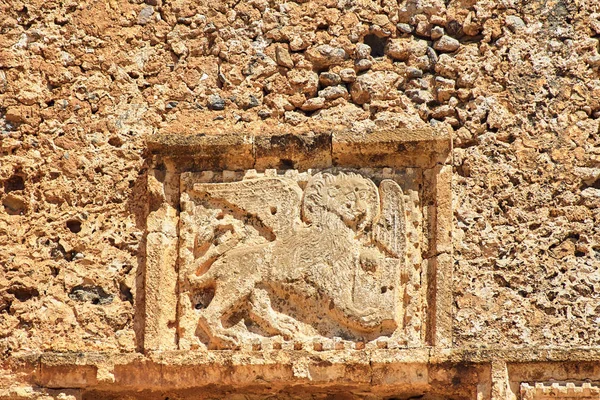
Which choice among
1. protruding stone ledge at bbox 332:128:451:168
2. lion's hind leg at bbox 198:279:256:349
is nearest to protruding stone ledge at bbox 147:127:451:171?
protruding stone ledge at bbox 332:128:451:168

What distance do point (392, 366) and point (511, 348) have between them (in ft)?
1.91

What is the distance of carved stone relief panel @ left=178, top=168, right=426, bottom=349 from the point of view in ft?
22.9

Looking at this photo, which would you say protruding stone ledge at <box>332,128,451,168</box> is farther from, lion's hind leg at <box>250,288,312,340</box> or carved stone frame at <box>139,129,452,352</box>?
lion's hind leg at <box>250,288,312,340</box>

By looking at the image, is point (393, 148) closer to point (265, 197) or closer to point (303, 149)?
point (303, 149)

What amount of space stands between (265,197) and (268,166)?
185mm

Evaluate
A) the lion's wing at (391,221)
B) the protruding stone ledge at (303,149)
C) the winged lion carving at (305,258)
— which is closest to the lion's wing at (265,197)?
the winged lion carving at (305,258)

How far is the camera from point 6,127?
746 centimetres

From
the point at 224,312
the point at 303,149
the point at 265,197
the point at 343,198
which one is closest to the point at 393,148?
the point at 343,198

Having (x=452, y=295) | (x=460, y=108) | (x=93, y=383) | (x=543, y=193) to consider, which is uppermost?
(x=460, y=108)

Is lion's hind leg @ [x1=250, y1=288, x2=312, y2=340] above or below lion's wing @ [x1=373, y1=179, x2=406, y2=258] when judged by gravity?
below

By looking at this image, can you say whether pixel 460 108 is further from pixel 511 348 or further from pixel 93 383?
pixel 93 383

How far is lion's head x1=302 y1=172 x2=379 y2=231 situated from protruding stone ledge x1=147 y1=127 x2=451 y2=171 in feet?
0.31

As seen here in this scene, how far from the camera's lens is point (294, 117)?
7383mm

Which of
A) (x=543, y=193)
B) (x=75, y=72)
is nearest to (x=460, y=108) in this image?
(x=543, y=193)
